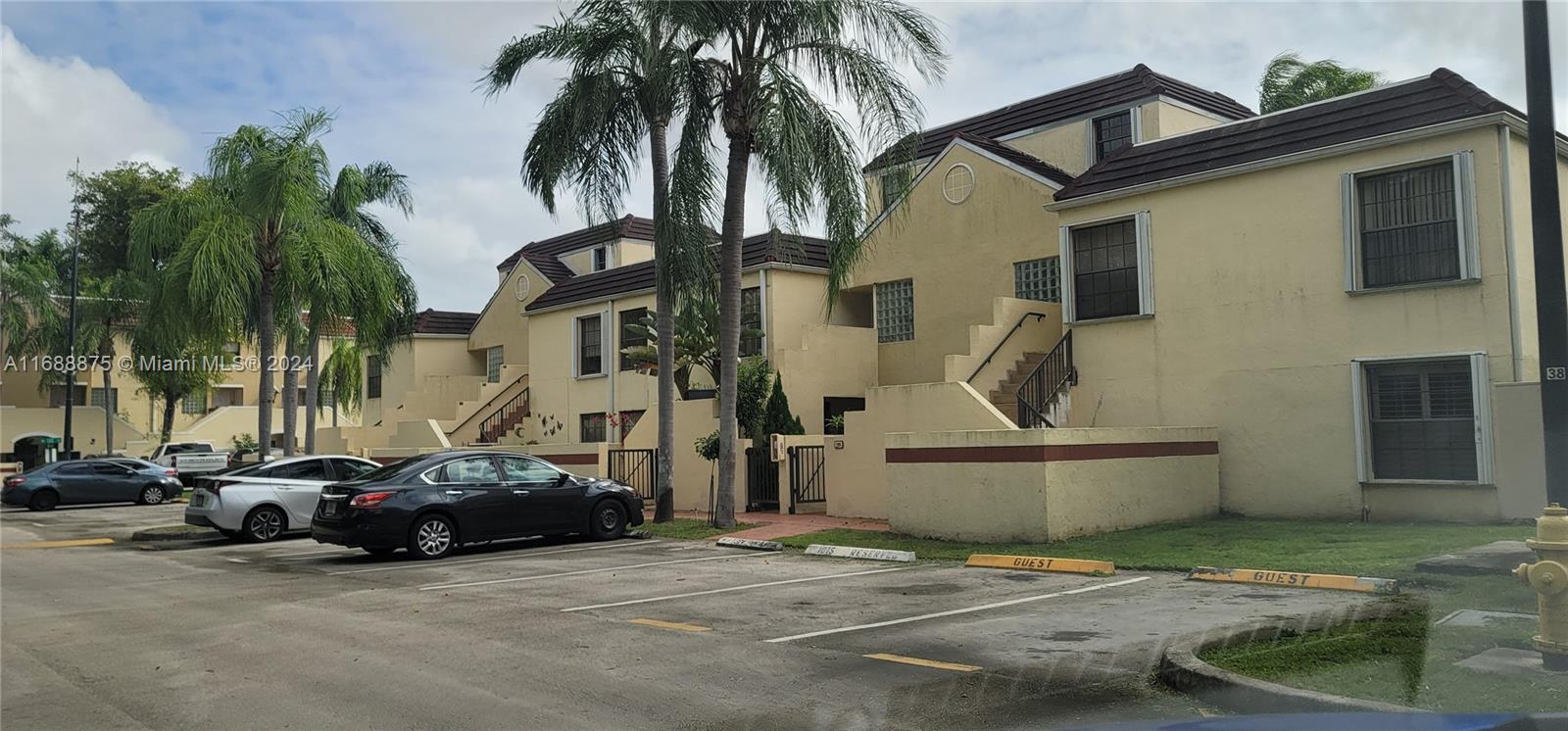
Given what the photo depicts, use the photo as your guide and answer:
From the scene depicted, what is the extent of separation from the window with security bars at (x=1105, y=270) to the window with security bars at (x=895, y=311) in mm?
5413

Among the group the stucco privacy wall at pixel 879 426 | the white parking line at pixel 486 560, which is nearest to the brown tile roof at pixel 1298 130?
the stucco privacy wall at pixel 879 426

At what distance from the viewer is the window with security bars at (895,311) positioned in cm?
2469

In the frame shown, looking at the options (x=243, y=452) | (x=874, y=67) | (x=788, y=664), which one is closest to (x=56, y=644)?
(x=788, y=664)

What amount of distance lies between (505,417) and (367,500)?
1867 centimetres

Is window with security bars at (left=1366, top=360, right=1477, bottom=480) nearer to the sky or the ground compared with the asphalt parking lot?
nearer to the sky

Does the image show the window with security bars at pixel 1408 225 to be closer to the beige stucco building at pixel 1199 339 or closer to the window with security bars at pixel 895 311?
the beige stucco building at pixel 1199 339

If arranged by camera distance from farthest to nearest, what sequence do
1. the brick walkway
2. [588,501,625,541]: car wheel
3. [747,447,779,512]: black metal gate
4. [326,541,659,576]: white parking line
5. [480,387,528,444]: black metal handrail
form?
[480,387,528,444]: black metal handrail, [747,447,779,512]: black metal gate, the brick walkway, [588,501,625,541]: car wheel, [326,541,659,576]: white parking line

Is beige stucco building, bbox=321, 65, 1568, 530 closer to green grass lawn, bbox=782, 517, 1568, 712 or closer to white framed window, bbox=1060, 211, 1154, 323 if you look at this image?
white framed window, bbox=1060, 211, 1154, 323

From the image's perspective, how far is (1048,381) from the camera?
63.0ft

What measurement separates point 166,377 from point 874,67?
127 ft

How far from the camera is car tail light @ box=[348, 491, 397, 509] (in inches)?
592

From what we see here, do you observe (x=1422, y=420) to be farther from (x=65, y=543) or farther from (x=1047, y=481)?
(x=65, y=543)

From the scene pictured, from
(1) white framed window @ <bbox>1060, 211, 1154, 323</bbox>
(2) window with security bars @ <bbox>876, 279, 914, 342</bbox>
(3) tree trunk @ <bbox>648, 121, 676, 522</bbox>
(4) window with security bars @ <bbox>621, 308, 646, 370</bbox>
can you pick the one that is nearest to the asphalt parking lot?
(3) tree trunk @ <bbox>648, 121, 676, 522</bbox>

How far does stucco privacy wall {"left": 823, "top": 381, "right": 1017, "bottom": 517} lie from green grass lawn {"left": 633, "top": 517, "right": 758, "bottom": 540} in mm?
1793
